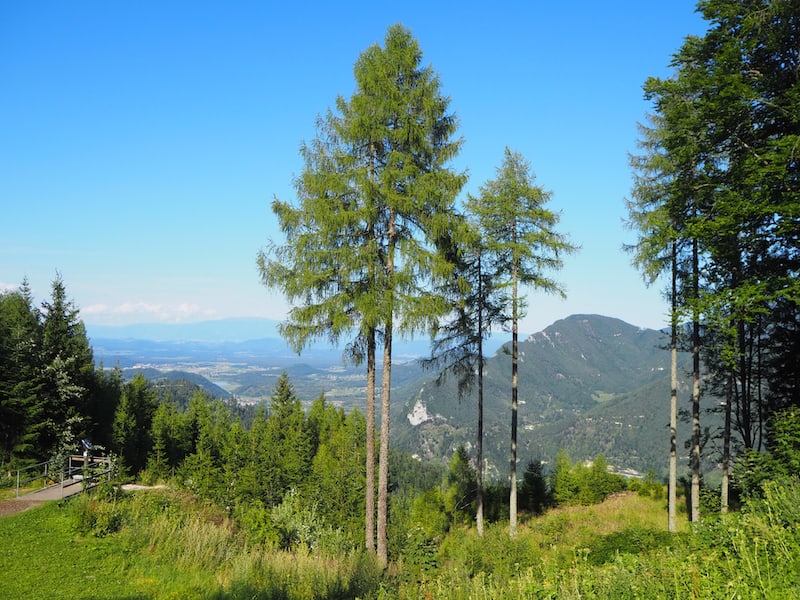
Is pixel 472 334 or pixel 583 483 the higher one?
pixel 472 334

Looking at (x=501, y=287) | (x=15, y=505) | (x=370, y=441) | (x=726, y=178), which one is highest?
(x=726, y=178)

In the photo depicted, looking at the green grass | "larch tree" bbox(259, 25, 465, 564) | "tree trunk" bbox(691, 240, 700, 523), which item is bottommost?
the green grass

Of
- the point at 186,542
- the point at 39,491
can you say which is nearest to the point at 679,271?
the point at 186,542

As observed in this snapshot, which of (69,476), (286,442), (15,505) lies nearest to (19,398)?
(69,476)

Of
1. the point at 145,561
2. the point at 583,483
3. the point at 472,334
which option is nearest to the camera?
the point at 145,561

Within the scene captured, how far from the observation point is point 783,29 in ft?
34.1

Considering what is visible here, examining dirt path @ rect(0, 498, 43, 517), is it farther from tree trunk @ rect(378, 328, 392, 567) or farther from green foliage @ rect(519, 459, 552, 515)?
green foliage @ rect(519, 459, 552, 515)

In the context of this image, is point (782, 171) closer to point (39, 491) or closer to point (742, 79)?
point (742, 79)

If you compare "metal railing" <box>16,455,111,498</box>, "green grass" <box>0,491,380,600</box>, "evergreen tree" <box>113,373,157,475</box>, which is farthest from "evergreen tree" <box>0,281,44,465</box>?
"green grass" <box>0,491,380,600</box>

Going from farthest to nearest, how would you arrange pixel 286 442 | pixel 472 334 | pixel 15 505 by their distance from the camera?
1. pixel 286 442
2. pixel 472 334
3. pixel 15 505

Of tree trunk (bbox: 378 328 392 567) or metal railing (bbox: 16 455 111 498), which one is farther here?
metal railing (bbox: 16 455 111 498)

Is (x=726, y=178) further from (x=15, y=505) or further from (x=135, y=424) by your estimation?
(x=135, y=424)

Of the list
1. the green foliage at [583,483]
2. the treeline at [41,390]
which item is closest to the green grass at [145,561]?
the treeline at [41,390]

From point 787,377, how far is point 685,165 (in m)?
8.14
